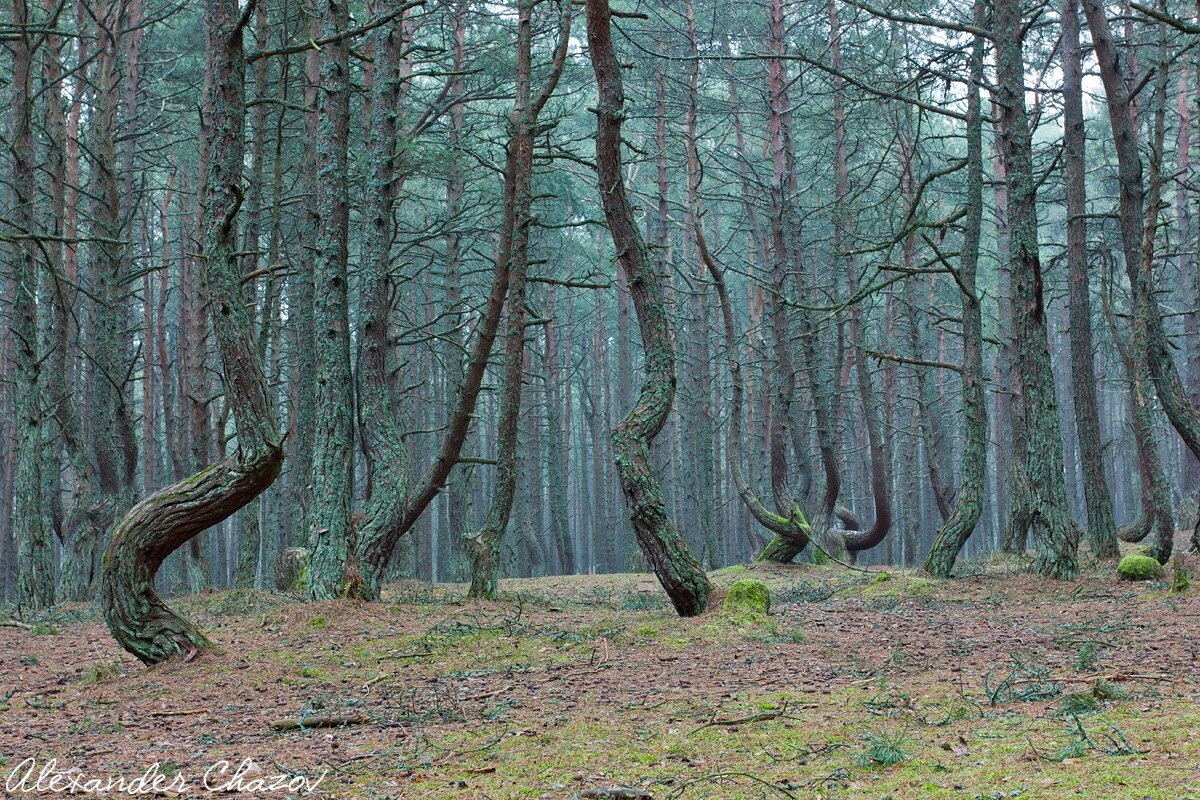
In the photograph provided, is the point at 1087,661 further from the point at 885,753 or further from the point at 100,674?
the point at 100,674

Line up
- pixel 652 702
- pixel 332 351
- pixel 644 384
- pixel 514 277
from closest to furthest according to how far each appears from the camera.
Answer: pixel 652 702 → pixel 644 384 → pixel 332 351 → pixel 514 277

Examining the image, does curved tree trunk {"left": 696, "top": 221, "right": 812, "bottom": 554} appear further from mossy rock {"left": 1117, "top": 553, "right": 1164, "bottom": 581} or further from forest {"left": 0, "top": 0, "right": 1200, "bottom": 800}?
mossy rock {"left": 1117, "top": 553, "right": 1164, "bottom": 581}

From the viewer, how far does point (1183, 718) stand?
4.11m

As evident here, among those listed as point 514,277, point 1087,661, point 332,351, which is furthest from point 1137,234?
point 332,351

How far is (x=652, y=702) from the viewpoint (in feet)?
17.8

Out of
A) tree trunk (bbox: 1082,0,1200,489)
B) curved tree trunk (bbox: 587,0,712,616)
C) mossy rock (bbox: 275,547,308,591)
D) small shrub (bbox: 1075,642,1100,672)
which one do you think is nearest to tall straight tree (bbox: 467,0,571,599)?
curved tree trunk (bbox: 587,0,712,616)

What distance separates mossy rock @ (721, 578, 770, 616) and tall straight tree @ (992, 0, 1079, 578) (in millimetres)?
4275

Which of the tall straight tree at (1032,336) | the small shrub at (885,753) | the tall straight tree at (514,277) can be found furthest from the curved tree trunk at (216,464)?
the tall straight tree at (1032,336)

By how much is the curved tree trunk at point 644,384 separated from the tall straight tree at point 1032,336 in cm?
454

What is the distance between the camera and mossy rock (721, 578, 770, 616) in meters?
8.05

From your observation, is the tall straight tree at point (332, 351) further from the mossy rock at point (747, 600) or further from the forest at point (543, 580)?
the mossy rock at point (747, 600)

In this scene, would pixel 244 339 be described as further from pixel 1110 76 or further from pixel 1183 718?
pixel 1110 76

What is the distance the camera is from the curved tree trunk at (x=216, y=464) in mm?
6715

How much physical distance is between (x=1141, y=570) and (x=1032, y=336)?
2.74 meters
